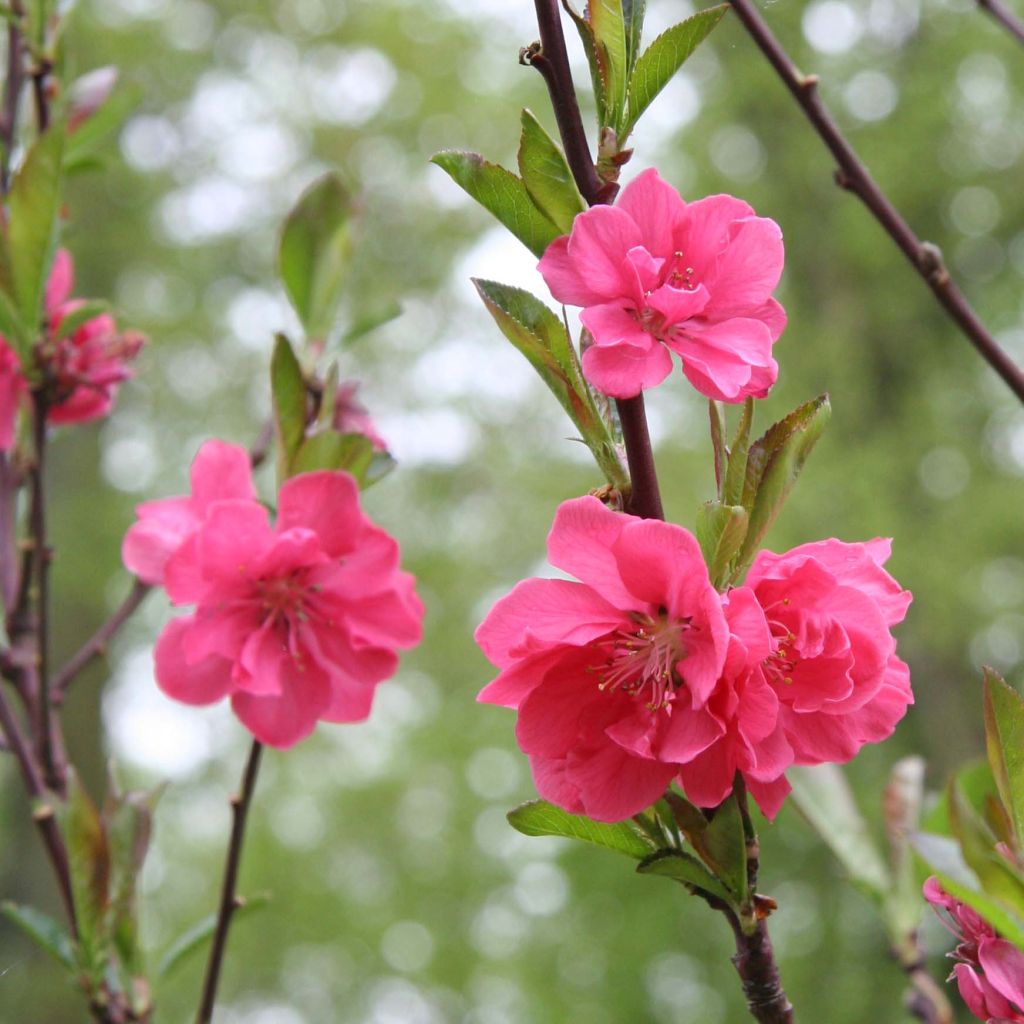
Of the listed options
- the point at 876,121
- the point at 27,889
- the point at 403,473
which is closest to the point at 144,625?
the point at 27,889

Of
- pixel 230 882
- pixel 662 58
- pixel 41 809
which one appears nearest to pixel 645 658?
pixel 662 58

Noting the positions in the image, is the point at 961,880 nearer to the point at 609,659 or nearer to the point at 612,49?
the point at 609,659

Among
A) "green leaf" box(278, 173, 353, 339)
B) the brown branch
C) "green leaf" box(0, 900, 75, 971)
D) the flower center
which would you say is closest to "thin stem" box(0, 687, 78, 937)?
"green leaf" box(0, 900, 75, 971)

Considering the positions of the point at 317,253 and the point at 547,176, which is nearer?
the point at 547,176

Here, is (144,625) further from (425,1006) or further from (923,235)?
(923,235)

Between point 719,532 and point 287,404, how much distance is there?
1.15 feet

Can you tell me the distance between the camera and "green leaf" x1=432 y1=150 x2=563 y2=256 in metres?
0.49

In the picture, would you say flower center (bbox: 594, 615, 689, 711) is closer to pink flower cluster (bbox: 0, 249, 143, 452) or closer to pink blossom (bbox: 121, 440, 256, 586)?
pink blossom (bbox: 121, 440, 256, 586)

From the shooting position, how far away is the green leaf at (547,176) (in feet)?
1.53

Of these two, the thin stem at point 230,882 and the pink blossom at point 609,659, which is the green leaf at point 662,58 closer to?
the pink blossom at point 609,659

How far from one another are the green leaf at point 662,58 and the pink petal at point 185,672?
450mm

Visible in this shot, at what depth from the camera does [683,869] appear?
445 mm

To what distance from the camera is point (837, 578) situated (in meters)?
0.50

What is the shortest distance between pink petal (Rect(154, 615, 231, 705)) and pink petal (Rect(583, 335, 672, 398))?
1.36 feet
